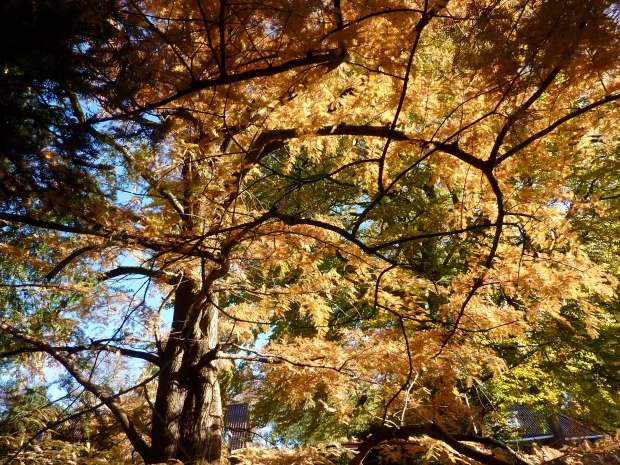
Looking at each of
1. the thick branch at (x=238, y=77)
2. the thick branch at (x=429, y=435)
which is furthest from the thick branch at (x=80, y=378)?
the thick branch at (x=238, y=77)

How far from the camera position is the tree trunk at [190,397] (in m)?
3.98

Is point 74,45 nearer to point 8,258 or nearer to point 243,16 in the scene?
point 243,16

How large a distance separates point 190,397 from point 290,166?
2.34 m

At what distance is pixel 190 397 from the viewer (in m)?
4.32

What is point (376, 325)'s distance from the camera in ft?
24.5

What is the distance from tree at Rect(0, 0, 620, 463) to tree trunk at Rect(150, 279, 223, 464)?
18 millimetres

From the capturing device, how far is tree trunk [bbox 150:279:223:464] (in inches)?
157

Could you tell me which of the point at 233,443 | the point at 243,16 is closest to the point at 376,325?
the point at 243,16

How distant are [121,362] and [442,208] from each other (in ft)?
15.8

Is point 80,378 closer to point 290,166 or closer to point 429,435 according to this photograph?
point 290,166

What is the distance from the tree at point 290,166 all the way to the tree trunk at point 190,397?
18mm

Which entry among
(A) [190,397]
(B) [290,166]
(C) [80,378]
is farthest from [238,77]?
(A) [190,397]

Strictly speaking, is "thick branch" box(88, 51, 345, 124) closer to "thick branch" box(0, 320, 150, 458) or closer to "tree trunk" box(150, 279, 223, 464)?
"thick branch" box(0, 320, 150, 458)

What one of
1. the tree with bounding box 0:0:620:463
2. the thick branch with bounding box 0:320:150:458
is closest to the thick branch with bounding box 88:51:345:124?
the tree with bounding box 0:0:620:463
